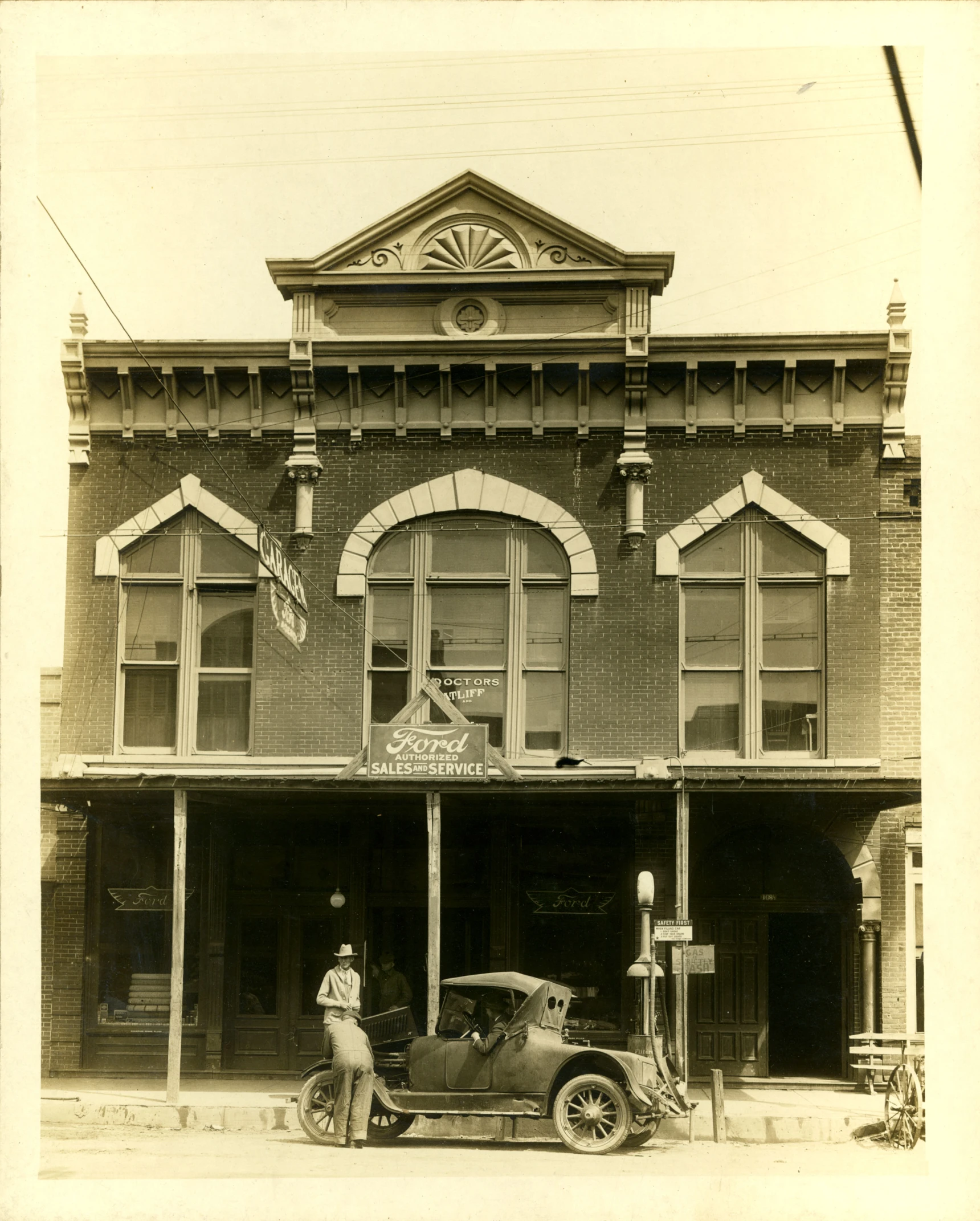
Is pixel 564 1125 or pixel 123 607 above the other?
pixel 123 607

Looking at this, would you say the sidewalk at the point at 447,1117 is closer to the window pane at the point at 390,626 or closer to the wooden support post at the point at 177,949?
the wooden support post at the point at 177,949

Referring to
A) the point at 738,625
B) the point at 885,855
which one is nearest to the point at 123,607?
the point at 738,625

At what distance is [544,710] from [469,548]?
2.20m

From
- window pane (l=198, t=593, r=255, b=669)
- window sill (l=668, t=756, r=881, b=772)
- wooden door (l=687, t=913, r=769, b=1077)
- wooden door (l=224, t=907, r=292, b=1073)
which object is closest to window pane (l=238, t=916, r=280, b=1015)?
wooden door (l=224, t=907, r=292, b=1073)

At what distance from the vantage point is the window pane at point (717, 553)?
17.8m

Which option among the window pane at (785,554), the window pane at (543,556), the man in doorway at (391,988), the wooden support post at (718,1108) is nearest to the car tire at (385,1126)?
the wooden support post at (718,1108)

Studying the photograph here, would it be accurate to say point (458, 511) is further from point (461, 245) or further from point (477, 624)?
point (461, 245)

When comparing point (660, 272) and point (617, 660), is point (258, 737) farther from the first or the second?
point (660, 272)

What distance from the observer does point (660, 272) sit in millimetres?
17578

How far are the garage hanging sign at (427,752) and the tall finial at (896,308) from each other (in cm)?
704

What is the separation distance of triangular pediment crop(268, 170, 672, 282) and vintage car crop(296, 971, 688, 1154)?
28.5 feet

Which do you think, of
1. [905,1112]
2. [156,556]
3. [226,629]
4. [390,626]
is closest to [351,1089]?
[905,1112]

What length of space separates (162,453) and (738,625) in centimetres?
746

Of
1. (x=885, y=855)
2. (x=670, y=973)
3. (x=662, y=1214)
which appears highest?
(x=885, y=855)
